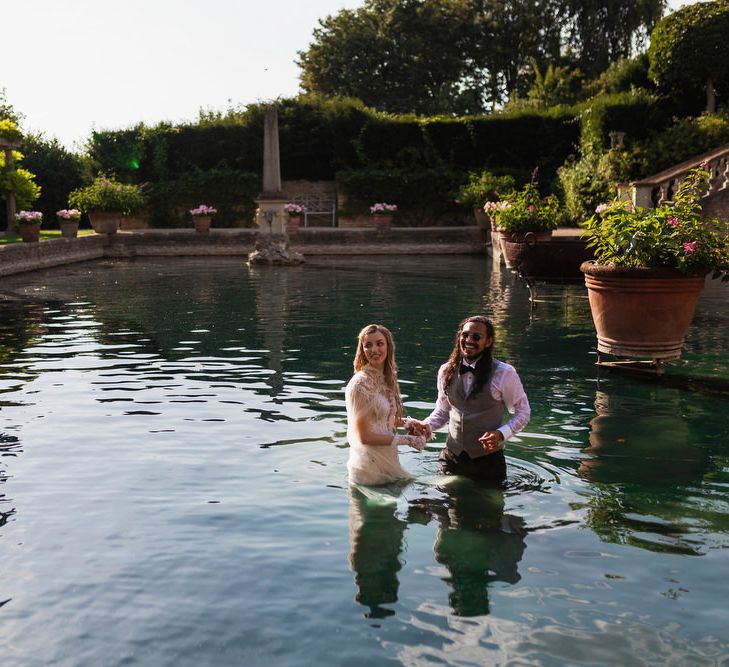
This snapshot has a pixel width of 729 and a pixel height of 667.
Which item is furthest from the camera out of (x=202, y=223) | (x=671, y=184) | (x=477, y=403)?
(x=202, y=223)

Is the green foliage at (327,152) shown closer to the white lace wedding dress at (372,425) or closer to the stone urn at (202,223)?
the stone urn at (202,223)

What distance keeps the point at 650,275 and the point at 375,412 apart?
3.83m

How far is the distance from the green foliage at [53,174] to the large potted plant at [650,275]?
32074mm

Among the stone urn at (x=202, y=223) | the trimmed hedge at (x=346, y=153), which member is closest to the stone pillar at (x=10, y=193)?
the stone urn at (x=202, y=223)

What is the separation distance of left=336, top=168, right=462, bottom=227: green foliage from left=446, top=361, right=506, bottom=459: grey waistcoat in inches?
1192

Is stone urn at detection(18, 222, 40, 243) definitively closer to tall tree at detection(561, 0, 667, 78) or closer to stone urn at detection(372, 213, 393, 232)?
stone urn at detection(372, 213, 393, 232)

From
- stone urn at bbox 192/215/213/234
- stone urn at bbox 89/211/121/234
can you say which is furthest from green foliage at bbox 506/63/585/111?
stone urn at bbox 89/211/121/234

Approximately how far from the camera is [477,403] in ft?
19.1

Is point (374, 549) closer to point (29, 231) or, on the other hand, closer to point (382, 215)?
point (29, 231)

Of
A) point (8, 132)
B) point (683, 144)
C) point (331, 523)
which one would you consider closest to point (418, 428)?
point (331, 523)

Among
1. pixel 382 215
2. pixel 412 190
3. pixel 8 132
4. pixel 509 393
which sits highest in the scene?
pixel 8 132

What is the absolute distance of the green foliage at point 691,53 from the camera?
98.8 feet

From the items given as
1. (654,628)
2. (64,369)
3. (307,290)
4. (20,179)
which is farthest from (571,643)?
(20,179)

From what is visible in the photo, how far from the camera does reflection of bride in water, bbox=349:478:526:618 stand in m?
4.64
